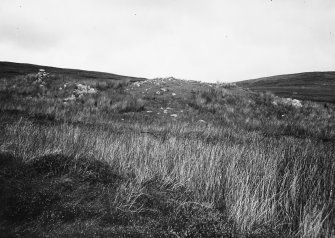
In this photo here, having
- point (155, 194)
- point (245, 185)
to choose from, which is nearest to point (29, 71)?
point (155, 194)

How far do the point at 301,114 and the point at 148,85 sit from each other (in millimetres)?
10391

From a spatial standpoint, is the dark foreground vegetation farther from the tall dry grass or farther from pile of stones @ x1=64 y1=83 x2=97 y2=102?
pile of stones @ x1=64 y1=83 x2=97 y2=102

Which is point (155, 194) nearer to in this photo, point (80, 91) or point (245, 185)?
point (245, 185)

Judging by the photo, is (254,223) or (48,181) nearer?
(254,223)

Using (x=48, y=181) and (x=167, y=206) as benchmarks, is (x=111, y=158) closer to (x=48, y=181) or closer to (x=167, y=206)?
(x=48, y=181)

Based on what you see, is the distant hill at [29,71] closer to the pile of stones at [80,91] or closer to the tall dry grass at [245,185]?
the pile of stones at [80,91]

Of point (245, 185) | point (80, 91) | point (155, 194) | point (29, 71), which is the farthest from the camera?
point (29, 71)

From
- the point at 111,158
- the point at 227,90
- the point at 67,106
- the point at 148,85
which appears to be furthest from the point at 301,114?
the point at 111,158

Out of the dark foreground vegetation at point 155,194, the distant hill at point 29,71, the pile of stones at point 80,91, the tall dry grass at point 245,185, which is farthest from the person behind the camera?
the distant hill at point 29,71

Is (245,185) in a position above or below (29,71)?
below

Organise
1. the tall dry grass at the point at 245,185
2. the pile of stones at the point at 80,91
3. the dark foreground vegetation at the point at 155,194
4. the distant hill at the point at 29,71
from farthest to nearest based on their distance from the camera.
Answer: the distant hill at the point at 29,71 < the pile of stones at the point at 80,91 < the tall dry grass at the point at 245,185 < the dark foreground vegetation at the point at 155,194

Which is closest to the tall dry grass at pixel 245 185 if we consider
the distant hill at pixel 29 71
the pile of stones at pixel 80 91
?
the pile of stones at pixel 80 91

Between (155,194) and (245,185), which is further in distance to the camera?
(155,194)

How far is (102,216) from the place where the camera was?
2.69 meters
